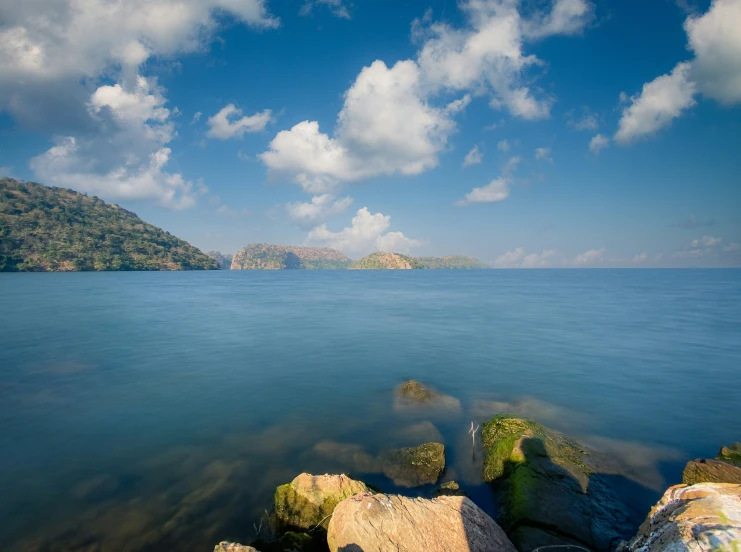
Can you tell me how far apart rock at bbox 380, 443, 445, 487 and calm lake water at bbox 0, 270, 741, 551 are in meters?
0.50

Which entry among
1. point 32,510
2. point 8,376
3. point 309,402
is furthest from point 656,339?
point 8,376

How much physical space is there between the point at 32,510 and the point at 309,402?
475 inches

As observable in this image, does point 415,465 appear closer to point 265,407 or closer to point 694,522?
point 694,522

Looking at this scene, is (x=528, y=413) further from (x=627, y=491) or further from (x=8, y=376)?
(x=8, y=376)

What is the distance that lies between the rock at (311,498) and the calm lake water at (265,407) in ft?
4.53

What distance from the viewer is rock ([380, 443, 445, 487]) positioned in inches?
493

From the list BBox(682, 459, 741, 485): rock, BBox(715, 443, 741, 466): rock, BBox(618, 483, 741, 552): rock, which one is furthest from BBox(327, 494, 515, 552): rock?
BBox(715, 443, 741, 466): rock

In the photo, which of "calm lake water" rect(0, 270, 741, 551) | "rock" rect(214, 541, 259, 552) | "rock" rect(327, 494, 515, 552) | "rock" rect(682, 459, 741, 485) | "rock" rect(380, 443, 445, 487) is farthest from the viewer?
"rock" rect(380, 443, 445, 487)

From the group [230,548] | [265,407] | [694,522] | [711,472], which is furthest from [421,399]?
[694,522]

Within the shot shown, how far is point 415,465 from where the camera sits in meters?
13.0

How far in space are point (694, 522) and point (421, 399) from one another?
16.0 meters

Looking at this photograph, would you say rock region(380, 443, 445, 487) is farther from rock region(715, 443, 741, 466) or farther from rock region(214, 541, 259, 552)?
rock region(715, 443, 741, 466)

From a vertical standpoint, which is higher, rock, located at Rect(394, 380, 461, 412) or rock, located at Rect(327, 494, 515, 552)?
rock, located at Rect(327, 494, 515, 552)

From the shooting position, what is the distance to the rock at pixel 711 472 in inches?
427
